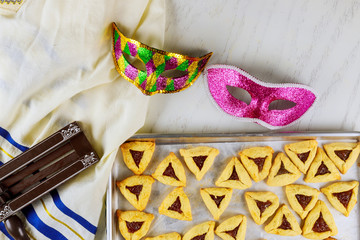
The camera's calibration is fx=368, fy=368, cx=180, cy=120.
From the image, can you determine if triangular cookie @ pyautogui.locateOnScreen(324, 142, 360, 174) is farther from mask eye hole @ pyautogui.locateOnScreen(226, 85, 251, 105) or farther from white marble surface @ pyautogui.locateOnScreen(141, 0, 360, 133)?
mask eye hole @ pyautogui.locateOnScreen(226, 85, 251, 105)

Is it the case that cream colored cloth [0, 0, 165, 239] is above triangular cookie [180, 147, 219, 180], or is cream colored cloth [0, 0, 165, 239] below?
above

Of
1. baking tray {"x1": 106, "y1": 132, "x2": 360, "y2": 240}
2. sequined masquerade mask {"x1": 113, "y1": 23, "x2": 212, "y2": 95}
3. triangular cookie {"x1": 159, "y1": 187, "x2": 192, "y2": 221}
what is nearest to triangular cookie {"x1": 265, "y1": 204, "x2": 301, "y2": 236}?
baking tray {"x1": 106, "y1": 132, "x2": 360, "y2": 240}

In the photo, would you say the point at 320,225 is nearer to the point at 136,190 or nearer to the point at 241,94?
the point at 241,94

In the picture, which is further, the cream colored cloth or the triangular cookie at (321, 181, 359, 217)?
the triangular cookie at (321, 181, 359, 217)

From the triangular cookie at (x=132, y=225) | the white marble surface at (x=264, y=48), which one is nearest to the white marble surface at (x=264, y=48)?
the white marble surface at (x=264, y=48)

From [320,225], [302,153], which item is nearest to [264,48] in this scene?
[302,153]

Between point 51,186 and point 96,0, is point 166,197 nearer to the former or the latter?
point 51,186

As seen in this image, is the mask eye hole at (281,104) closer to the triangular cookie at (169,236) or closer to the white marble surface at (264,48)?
the white marble surface at (264,48)
